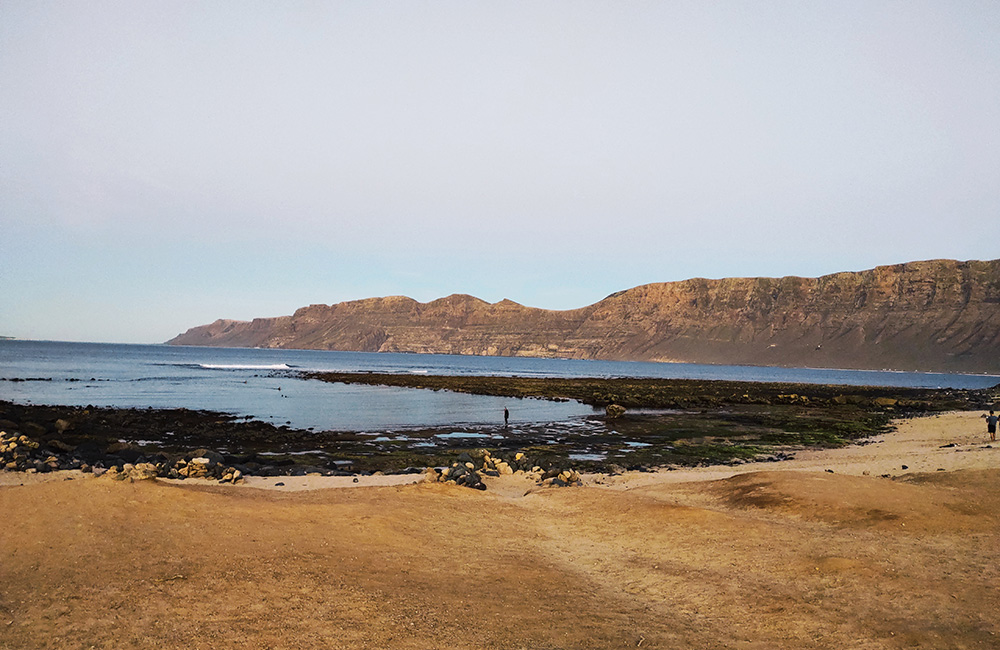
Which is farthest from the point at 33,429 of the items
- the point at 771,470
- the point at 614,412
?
the point at 614,412

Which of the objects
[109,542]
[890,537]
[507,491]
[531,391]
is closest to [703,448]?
[507,491]

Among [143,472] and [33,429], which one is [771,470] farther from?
[33,429]

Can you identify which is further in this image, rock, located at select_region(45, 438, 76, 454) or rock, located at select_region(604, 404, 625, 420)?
rock, located at select_region(604, 404, 625, 420)

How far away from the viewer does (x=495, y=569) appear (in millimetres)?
10359

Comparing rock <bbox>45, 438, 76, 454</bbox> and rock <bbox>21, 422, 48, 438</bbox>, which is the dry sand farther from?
rock <bbox>21, 422, 48, 438</bbox>

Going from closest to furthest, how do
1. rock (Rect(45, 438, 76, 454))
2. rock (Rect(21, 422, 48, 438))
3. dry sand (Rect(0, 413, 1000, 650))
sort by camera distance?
dry sand (Rect(0, 413, 1000, 650)) → rock (Rect(45, 438, 76, 454)) → rock (Rect(21, 422, 48, 438))

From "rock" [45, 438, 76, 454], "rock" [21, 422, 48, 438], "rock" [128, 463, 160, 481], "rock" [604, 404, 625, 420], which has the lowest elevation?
"rock" [604, 404, 625, 420]

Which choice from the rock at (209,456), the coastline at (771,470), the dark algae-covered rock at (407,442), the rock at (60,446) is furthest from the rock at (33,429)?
the coastline at (771,470)

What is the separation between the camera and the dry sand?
7688 millimetres

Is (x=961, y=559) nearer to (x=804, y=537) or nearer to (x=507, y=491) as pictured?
(x=804, y=537)

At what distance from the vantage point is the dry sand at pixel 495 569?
7688 mm

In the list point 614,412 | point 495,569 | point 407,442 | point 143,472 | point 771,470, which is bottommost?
point 614,412

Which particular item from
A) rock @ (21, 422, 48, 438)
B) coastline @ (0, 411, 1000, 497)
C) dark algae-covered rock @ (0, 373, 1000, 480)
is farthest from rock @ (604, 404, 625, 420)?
rock @ (21, 422, 48, 438)

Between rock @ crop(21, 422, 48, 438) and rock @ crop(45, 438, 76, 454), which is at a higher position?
rock @ crop(21, 422, 48, 438)
